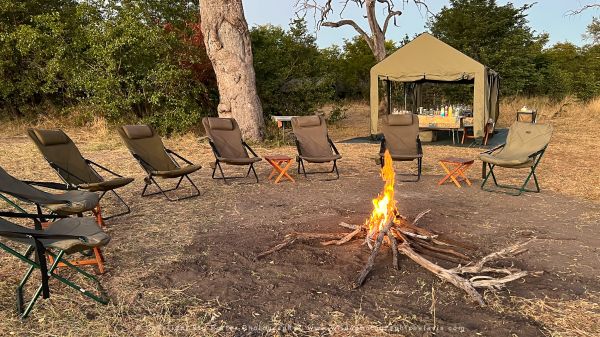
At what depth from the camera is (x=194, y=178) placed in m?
6.61

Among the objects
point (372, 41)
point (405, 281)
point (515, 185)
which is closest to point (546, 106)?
point (372, 41)

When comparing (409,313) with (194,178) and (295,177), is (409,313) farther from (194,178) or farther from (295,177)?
(194,178)

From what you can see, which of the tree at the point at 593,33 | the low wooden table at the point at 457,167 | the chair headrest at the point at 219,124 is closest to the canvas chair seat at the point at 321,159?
the chair headrest at the point at 219,124

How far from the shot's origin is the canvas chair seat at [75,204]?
3.56 m

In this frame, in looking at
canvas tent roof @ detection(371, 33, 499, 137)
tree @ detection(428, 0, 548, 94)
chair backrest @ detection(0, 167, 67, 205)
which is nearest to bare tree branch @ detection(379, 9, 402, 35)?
tree @ detection(428, 0, 548, 94)

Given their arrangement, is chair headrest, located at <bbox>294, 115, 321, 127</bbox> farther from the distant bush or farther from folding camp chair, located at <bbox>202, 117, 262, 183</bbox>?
the distant bush

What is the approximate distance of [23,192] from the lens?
3.52 m

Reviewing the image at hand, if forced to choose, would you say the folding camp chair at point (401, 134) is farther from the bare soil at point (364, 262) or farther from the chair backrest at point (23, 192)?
the chair backrest at point (23, 192)

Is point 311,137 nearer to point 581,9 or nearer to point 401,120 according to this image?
point 401,120

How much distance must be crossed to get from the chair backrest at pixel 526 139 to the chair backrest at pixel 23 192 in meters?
5.18

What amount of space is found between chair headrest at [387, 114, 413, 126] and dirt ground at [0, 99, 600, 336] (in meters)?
1.57

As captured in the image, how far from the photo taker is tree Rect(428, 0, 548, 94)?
21.1 metres

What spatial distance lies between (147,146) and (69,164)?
108cm

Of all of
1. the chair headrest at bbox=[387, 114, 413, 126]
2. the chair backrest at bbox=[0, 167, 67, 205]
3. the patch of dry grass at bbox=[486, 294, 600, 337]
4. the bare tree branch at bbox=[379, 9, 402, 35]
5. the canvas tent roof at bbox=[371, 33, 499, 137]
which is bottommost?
the patch of dry grass at bbox=[486, 294, 600, 337]
